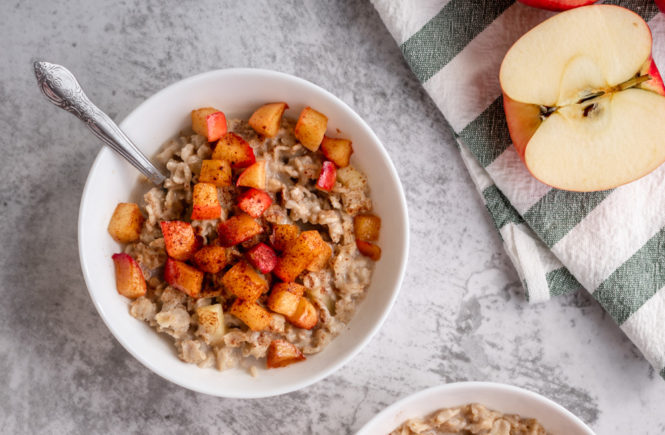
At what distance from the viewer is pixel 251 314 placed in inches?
67.6

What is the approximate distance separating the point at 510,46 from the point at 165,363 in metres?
1.36

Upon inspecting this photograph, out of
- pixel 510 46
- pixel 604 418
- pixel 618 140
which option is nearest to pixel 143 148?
pixel 510 46

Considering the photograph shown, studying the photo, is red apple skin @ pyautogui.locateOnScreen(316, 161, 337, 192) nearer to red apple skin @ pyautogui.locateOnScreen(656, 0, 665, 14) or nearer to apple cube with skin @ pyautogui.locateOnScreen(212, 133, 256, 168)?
apple cube with skin @ pyautogui.locateOnScreen(212, 133, 256, 168)

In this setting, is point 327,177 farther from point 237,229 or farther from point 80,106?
point 80,106

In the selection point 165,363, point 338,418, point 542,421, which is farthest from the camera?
point 338,418

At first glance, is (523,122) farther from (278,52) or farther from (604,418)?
(604,418)

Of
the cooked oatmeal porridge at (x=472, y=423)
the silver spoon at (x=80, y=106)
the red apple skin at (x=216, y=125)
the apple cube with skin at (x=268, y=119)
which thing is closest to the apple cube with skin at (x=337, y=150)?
the apple cube with skin at (x=268, y=119)

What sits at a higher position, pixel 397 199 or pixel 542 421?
pixel 397 199

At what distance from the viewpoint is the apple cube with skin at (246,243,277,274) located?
1743 millimetres

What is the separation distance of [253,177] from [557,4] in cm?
98

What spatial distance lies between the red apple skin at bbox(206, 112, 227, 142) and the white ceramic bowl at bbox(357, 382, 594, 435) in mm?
875

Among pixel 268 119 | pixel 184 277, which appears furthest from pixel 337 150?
pixel 184 277

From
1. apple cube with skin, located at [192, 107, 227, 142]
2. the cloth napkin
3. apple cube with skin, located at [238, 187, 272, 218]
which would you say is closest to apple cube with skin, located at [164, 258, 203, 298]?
apple cube with skin, located at [238, 187, 272, 218]

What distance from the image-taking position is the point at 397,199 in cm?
180
